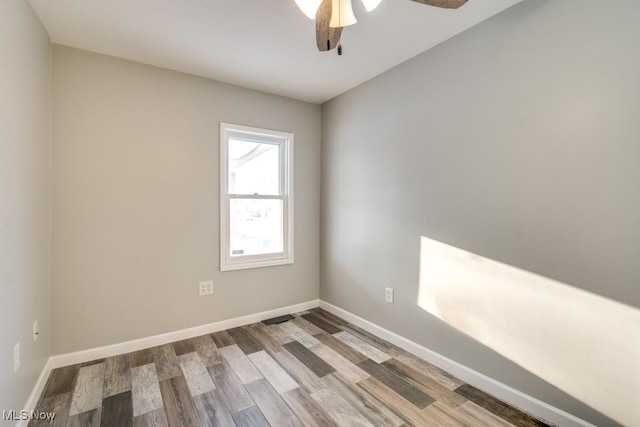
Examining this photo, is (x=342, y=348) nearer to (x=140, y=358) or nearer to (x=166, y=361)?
(x=166, y=361)

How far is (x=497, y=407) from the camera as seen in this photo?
5.75ft

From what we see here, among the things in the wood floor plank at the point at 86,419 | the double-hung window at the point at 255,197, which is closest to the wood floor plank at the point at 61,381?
the wood floor plank at the point at 86,419

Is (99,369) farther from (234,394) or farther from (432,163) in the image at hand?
(432,163)

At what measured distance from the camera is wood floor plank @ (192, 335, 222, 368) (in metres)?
2.28

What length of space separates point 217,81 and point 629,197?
3065 mm

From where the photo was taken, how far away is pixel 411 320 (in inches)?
94.7

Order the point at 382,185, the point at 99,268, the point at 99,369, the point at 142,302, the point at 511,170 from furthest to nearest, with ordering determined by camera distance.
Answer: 1. the point at 382,185
2. the point at 142,302
3. the point at 99,268
4. the point at 99,369
5. the point at 511,170

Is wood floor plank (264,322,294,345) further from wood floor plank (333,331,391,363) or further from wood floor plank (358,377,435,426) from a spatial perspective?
wood floor plank (358,377,435,426)

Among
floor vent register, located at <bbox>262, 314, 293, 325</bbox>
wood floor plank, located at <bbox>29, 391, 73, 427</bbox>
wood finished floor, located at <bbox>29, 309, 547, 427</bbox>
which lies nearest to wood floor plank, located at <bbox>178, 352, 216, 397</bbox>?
wood finished floor, located at <bbox>29, 309, 547, 427</bbox>

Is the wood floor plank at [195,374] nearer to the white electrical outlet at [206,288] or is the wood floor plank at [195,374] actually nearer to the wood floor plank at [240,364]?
the wood floor plank at [240,364]

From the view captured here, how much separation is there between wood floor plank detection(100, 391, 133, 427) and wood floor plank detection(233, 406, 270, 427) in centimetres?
59

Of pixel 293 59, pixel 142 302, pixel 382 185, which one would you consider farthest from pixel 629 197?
pixel 142 302

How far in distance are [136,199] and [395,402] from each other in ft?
8.10

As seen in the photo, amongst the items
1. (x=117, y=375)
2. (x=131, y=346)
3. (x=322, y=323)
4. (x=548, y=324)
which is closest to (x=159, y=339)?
(x=131, y=346)
